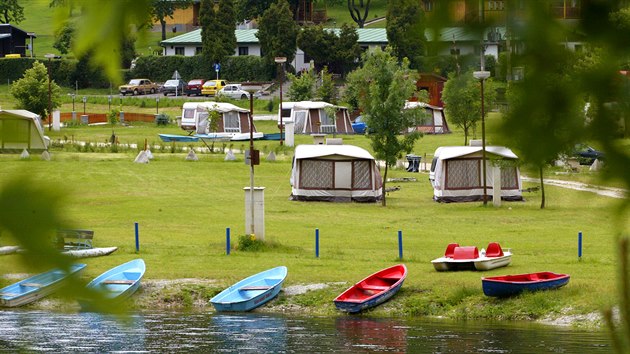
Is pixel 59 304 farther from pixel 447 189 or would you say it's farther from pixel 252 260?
pixel 447 189

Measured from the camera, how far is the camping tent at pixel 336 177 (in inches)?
1147

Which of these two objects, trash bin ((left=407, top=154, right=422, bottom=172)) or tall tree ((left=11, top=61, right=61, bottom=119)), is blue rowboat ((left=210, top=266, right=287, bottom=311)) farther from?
tall tree ((left=11, top=61, right=61, bottom=119))

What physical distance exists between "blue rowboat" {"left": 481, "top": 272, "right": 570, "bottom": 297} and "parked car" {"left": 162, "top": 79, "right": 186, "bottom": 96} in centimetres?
5102

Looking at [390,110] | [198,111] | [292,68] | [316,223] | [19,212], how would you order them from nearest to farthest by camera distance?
[19,212], [316,223], [390,110], [198,111], [292,68]

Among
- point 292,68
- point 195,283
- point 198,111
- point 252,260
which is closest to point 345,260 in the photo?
point 252,260

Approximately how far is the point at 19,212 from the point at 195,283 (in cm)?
1761

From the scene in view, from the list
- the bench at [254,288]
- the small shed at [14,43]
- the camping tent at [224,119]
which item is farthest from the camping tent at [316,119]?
the small shed at [14,43]

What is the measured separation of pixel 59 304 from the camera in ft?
4.73

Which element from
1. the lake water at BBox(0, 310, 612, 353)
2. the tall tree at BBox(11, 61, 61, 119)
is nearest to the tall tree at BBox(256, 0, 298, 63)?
the lake water at BBox(0, 310, 612, 353)

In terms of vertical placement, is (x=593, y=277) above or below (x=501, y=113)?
below

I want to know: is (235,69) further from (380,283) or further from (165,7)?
(165,7)

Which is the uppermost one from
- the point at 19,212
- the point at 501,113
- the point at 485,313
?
the point at 501,113

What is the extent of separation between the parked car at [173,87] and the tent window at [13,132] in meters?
66.0

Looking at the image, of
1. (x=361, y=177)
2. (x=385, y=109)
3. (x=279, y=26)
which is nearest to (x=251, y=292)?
(x=279, y=26)
